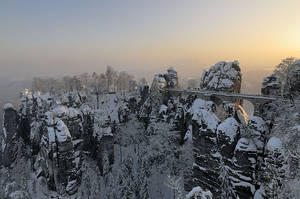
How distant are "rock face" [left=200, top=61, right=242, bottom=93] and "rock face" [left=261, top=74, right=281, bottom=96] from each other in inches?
187

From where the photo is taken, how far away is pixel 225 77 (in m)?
31.0

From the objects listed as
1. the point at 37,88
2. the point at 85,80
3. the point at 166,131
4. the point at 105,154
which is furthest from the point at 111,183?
the point at 37,88

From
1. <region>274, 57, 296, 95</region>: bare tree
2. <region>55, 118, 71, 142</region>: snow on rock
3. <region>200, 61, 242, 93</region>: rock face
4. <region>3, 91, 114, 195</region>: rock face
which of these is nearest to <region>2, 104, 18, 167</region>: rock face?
<region>3, 91, 114, 195</region>: rock face

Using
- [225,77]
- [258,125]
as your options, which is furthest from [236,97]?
[258,125]

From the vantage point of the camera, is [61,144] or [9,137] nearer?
[61,144]

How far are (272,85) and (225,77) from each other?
767cm

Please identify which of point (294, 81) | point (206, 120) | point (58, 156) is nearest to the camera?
point (206, 120)

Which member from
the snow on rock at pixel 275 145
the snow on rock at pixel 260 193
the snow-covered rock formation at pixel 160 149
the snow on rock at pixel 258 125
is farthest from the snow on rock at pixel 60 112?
the snow on rock at pixel 275 145

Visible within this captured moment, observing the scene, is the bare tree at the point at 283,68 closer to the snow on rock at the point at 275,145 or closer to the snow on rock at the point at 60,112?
the snow on rock at the point at 275,145

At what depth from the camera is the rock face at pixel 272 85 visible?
85.9 ft

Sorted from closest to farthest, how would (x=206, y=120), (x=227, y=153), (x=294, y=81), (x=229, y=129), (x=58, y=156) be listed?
(x=229, y=129)
(x=227, y=153)
(x=206, y=120)
(x=294, y=81)
(x=58, y=156)

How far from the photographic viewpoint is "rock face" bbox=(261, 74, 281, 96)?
2617 centimetres

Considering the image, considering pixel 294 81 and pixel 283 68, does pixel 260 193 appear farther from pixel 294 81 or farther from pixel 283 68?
pixel 283 68

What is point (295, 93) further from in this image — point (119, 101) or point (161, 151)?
point (119, 101)
